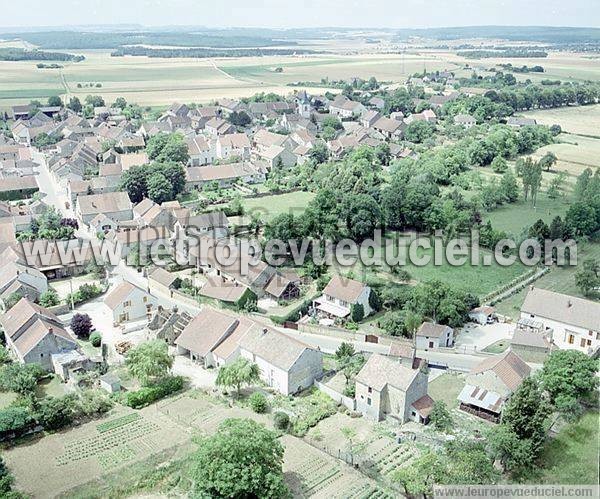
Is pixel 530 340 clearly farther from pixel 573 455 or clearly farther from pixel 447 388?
pixel 573 455

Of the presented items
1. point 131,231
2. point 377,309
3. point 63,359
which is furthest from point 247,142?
A: point 63,359

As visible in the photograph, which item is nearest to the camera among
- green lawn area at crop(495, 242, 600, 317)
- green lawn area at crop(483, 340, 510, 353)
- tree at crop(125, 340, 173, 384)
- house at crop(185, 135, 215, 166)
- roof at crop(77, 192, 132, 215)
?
tree at crop(125, 340, 173, 384)

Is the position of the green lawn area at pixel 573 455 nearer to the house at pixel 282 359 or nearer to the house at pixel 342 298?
the house at pixel 282 359

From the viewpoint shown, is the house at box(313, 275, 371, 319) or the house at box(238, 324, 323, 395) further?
the house at box(313, 275, 371, 319)

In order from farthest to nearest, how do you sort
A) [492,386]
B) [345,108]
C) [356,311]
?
[345,108] → [356,311] → [492,386]

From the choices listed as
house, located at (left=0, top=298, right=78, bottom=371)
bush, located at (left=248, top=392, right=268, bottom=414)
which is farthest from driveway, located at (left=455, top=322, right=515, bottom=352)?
house, located at (left=0, top=298, right=78, bottom=371)

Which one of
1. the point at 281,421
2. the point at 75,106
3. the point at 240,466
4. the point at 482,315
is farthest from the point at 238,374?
the point at 75,106

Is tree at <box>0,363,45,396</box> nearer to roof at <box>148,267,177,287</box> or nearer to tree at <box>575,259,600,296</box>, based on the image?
roof at <box>148,267,177,287</box>

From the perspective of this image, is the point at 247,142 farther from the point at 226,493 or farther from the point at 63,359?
the point at 226,493
